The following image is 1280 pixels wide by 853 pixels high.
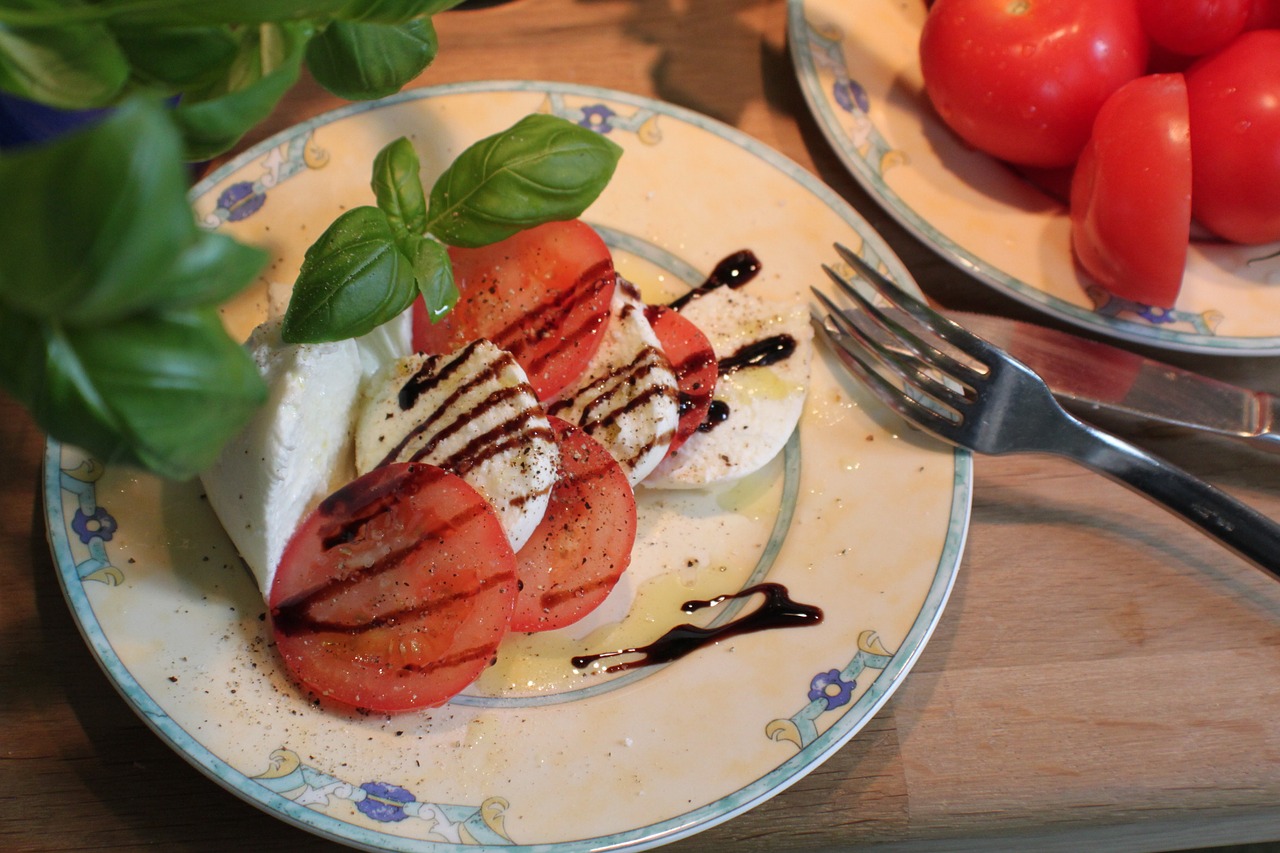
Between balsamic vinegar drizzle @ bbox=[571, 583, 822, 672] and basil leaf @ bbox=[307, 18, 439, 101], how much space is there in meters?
0.71

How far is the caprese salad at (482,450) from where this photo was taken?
1.06 metres

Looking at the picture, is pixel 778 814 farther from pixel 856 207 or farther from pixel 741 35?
pixel 741 35

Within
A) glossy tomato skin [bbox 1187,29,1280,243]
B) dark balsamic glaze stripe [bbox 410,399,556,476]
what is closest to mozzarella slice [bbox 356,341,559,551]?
dark balsamic glaze stripe [bbox 410,399,556,476]

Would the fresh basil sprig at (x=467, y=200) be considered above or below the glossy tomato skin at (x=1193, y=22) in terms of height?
below

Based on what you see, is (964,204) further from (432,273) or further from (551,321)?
(432,273)

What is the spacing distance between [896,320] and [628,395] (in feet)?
1.38

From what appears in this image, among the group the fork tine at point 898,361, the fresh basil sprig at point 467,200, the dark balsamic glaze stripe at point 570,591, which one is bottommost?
the dark balsamic glaze stripe at point 570,591

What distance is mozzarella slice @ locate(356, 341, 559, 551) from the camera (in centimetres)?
113

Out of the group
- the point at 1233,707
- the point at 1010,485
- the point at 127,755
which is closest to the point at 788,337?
the point at 1010,485

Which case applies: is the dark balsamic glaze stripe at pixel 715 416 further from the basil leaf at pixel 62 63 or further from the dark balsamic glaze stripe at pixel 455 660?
the basil leaf at pixel 62 63

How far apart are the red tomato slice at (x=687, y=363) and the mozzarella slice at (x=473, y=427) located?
196 mm

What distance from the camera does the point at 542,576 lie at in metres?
1.16

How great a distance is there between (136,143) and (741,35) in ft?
4.89

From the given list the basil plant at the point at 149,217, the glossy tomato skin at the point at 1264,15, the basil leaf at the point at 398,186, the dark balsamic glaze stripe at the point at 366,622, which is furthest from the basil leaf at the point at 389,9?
the glossy tomato skin at the point at 1264,15
